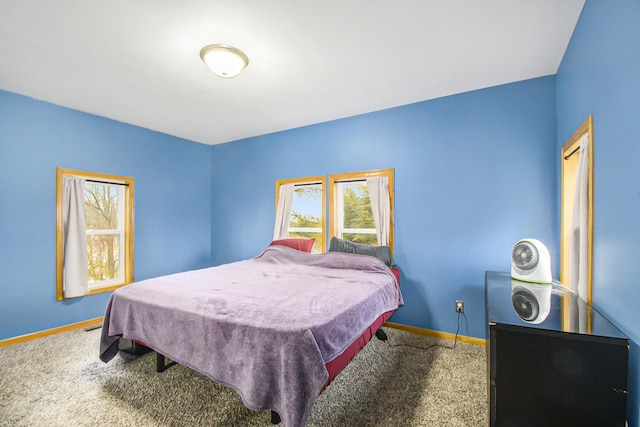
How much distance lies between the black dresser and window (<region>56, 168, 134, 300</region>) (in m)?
4.21

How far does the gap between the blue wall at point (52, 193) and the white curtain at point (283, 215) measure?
170 centimetres

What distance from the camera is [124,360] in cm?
239

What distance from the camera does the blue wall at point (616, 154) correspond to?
111 centimetres

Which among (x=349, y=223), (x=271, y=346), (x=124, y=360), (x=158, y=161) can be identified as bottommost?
(x=124, y=360)

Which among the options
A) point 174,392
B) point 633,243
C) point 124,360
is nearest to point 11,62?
point 124,360

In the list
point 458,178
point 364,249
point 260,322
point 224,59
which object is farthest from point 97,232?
point 458,178

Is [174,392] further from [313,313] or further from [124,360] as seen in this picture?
[313,313]

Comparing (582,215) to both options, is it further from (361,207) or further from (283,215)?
(283,215)

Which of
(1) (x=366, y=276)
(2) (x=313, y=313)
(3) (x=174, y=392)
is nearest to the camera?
(2) (x=313, y=313)

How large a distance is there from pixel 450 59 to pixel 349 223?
211cm

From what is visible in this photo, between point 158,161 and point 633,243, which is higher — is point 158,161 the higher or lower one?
the higher one

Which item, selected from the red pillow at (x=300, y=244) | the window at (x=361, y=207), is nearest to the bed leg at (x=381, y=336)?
the window at (x=361, y=207)

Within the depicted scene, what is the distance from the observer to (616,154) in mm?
1306

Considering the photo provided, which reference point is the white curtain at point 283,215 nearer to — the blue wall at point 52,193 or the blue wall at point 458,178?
the blue wall at point 458,178
